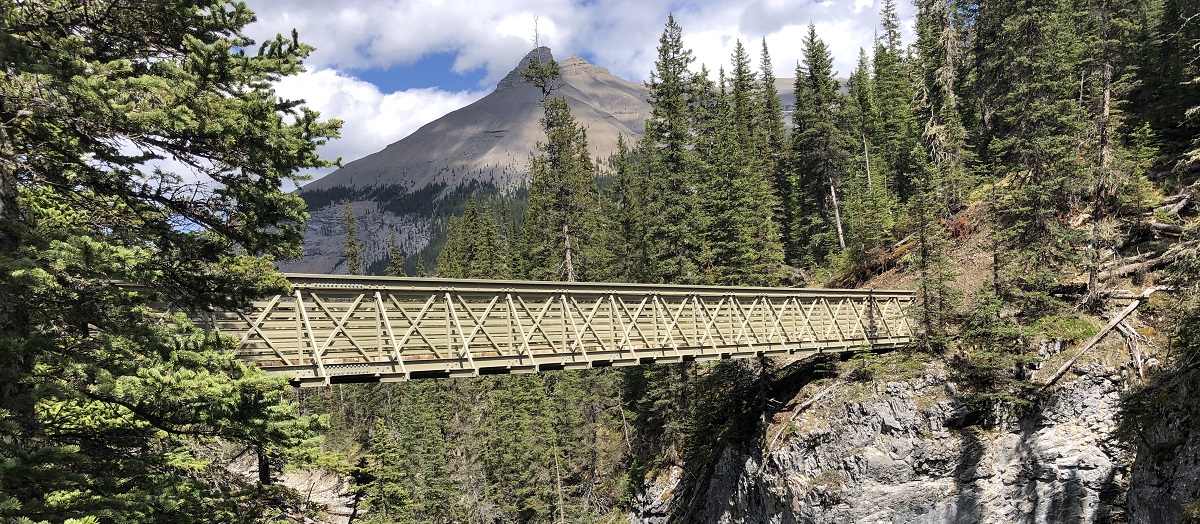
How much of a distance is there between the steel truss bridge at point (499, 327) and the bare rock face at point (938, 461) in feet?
7.63

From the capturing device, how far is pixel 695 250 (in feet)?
84.3

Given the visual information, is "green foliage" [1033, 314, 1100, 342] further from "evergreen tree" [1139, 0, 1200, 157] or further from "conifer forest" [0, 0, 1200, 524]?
"evergreen tree" [1139, 0, 1200, 157]

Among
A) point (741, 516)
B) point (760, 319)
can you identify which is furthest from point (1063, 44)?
point (741, 516)

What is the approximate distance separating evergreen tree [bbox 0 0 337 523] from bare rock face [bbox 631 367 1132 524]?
1545 cm

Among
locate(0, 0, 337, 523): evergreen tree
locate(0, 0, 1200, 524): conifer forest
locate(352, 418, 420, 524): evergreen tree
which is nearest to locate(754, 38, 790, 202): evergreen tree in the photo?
locate(0, 0, 1200, 524): conifer forest

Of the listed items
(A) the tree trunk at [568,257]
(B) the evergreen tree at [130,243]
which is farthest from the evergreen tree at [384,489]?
(B) the evergreen tree at [130,243]

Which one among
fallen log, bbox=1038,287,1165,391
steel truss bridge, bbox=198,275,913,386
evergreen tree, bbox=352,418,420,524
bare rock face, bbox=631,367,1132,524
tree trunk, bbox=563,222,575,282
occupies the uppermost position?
tree trunk, bbox=563,222,575,282

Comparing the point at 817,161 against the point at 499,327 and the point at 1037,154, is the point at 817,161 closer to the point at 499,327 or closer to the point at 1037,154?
the point at 1037,154

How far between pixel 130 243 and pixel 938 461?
1943 cm

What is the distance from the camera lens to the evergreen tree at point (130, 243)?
5.43 meters

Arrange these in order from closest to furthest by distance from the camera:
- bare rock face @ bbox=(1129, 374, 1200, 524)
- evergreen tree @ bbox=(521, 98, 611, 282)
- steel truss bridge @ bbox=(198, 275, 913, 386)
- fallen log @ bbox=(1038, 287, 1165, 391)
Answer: steel truss bridge @ bbox=(198, 275, 913, 386), bare rock face @ bbox=(1129, 374, 1200, 524), fallen log @ bbox=(1038, 287, 1165, 391), evergreen tree @ bbox=(521, 98, 611, 282)

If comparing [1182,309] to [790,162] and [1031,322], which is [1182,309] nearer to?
[1031,322]

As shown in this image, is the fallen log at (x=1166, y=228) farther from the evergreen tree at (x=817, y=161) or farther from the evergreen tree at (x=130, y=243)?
the evergreen tree at (x=130, y=243)

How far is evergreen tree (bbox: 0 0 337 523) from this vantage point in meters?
5.43
